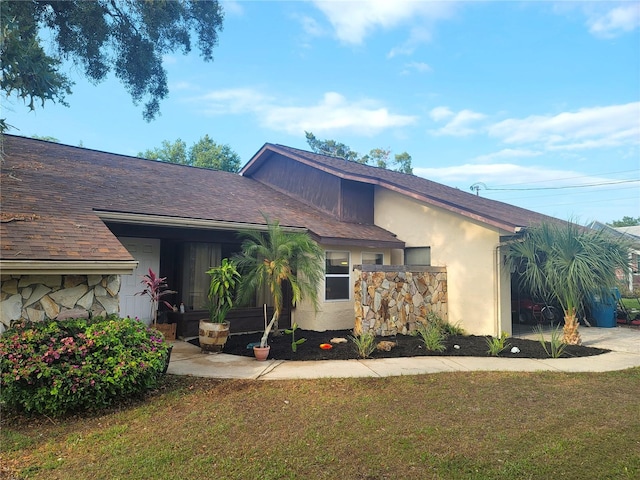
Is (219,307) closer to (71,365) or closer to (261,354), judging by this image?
(261,354)

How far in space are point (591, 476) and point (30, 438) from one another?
5.39 meters

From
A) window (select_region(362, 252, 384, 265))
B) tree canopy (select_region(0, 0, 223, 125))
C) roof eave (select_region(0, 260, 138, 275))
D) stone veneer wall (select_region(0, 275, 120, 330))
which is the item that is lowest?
stone veneer wall (select_region(0, 275, 120, 330))

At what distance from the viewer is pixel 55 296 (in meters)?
5.80

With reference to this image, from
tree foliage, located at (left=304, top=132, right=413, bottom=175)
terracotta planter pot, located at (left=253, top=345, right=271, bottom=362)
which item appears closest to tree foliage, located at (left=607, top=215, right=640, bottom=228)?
tree foliage, located at (left=304, top=132, right=413, bottom=175)

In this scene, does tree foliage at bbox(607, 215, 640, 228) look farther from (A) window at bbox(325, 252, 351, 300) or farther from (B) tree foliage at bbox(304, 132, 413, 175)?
(A) window at bbox(325, 252, 351, 300)

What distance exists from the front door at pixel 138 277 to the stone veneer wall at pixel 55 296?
11.7 ft

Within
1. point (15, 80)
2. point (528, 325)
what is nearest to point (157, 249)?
point (15, 80)

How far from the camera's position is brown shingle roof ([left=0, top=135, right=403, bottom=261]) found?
609 cm

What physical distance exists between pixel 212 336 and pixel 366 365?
3.13 m

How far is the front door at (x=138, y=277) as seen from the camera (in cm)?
969

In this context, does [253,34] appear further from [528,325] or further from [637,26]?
[528,325]

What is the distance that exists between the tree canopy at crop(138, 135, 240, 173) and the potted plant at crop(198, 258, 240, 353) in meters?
25.5

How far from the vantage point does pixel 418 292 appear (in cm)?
1069

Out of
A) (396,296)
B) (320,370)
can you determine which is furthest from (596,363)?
(320,370)
